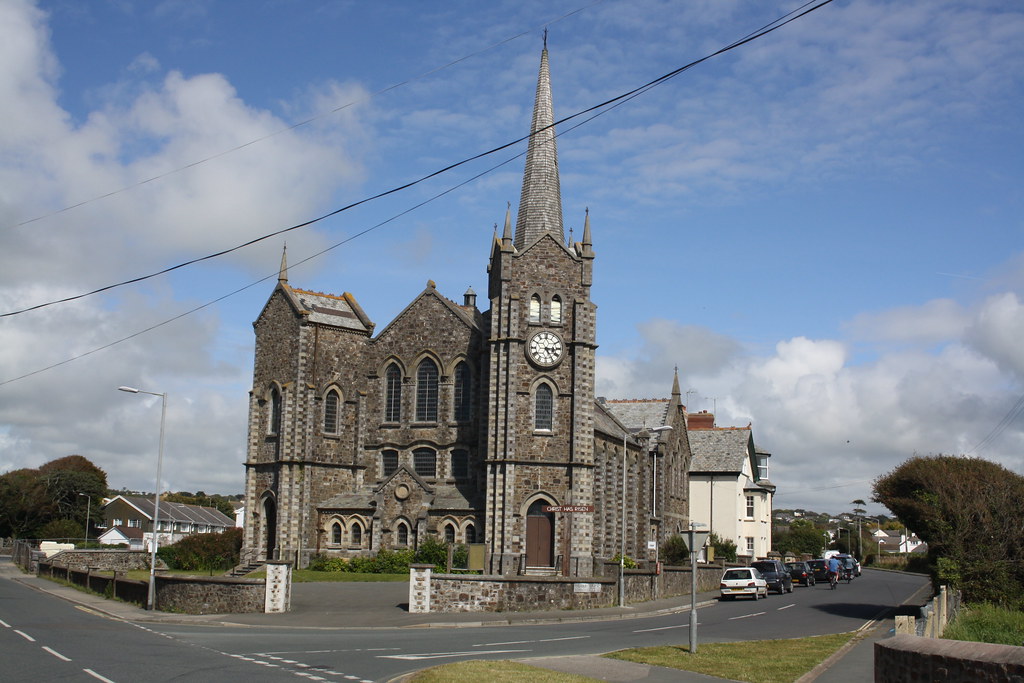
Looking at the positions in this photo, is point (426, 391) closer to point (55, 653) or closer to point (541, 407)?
point (541, 407)

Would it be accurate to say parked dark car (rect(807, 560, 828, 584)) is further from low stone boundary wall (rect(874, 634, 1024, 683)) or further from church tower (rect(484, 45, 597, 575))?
low stone boundary wall (rect(874, 634, 1024, 683))

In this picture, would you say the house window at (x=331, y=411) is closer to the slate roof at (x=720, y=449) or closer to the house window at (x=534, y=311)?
the house window at (x=534, y=311)

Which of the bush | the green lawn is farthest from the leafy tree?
the bush

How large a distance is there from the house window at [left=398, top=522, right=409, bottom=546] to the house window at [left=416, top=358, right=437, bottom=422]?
5.38 metres

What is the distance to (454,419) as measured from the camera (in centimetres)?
4769

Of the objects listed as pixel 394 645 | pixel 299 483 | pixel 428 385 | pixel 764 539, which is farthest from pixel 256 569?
pixel 764 539

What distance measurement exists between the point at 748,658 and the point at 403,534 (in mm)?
28131

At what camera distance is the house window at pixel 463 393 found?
4759cm

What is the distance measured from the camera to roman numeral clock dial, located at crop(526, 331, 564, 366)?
146ft

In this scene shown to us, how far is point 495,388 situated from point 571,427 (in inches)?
149

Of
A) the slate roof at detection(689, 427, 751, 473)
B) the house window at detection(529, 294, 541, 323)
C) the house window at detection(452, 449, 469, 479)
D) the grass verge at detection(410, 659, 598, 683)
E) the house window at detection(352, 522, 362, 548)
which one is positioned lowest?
the grass verge at detection(410, 659, 598, 683)

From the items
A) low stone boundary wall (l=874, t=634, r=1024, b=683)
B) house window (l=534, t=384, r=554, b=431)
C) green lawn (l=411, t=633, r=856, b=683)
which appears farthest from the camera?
house window (l=534, t=384, r=554, b=431)

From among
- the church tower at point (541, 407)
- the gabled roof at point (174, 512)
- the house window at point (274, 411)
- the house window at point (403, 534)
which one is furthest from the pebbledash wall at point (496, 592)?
the gabled roof at point (174, 512)

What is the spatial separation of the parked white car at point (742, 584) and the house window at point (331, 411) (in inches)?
778
